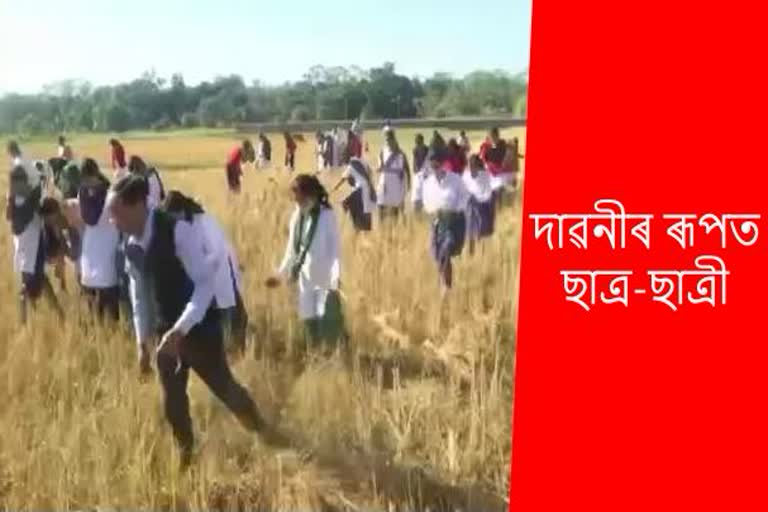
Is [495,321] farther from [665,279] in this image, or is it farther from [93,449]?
[93,449]

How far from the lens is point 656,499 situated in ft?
11.2

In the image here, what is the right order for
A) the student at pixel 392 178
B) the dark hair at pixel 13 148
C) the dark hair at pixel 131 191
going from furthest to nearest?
the student at pixel 392 178 < the dark hair at pixel 13 148 < the dark hair at pixel 131 191

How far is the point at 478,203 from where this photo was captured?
355 cm

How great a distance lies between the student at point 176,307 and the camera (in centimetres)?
327

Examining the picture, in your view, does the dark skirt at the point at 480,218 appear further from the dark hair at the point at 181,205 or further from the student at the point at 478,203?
the dark hair at the point at 181,205

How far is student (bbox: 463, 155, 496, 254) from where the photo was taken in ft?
11.5

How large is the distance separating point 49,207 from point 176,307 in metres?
0.47

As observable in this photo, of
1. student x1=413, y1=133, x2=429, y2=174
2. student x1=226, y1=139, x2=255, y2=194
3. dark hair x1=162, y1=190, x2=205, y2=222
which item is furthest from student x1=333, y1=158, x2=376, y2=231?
dark hair x1=162, y1=190, x2=205, y2=222

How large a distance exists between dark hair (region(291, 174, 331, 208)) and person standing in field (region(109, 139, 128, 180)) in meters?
0.44

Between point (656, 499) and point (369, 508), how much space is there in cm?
74

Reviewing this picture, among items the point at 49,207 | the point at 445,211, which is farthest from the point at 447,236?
the point at 49,207

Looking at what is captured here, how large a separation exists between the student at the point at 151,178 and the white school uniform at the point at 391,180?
0.57 m

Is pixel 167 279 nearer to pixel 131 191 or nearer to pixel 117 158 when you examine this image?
pixel 131 191

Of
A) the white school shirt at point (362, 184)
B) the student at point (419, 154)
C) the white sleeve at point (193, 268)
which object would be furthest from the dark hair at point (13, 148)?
the student at point (419, 154)
